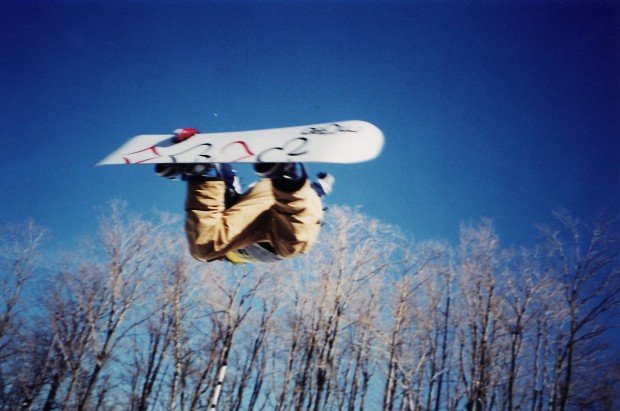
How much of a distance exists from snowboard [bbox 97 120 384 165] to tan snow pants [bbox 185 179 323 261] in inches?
9.2

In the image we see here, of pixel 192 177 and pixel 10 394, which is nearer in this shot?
pixel 192 177

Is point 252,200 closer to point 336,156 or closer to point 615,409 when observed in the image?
point 336,156

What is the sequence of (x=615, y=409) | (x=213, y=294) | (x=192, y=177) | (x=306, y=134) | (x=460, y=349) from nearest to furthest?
(x=192, y=177) → (x=306, y=134) → (x=460, y=349) → (x=213, y=294) → (x=615, y=409)

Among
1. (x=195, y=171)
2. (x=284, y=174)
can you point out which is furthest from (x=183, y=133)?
(x=284, y=174)

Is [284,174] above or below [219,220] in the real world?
above

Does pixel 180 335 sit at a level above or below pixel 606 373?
below

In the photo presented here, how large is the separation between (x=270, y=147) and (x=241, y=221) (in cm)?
60

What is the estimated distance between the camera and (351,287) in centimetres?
1033

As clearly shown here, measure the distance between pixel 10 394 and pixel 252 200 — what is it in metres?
21.8

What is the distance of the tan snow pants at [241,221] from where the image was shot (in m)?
A: 2.22

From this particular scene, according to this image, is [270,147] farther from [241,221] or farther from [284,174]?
[241,221]

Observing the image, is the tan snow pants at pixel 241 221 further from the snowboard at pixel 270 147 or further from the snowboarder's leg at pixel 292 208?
the snowboard at pixel 270 147

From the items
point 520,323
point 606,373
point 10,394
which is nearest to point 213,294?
point 520,323

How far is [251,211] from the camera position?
8.13 ft
